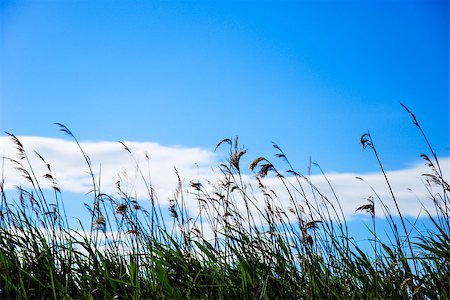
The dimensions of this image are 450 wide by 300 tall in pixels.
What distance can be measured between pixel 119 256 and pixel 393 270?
211 centimetres

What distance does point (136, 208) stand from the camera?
472cm

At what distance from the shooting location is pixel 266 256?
13.2 feet

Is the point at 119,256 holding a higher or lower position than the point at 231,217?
lower

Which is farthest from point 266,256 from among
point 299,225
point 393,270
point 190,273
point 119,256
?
point 119,256

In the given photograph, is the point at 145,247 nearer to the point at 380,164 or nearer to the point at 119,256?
the point at 119,256

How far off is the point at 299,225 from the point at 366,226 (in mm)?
557

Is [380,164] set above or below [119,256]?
above

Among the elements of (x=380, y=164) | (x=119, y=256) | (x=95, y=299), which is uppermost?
(x=380, y=164)

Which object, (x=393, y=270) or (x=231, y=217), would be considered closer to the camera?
(x=393, y=270)

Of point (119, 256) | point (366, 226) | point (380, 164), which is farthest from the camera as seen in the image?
point (119, 256)

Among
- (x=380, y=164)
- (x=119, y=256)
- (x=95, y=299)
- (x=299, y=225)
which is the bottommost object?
(x=95, y=299)

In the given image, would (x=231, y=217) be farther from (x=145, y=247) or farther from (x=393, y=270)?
(x=393, y=270)

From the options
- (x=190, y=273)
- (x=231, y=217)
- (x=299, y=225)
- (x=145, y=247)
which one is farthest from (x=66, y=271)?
(x=299, y=225)

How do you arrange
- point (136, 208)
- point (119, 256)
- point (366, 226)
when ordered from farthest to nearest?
1. point (136, 208)
2. point (119, 256)
3. point (366, 226)
